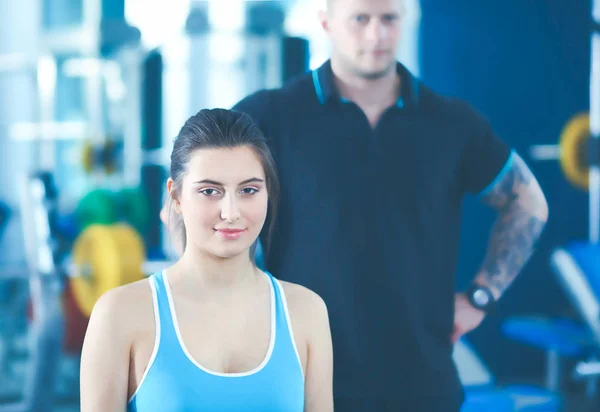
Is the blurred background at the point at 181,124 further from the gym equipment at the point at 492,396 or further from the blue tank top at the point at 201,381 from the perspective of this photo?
the blue tank top at the point at 201,381

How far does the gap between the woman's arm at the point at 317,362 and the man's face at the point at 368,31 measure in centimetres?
46

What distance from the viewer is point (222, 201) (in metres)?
0.87

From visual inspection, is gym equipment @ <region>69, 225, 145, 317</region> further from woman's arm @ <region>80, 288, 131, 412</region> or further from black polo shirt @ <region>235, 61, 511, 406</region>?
woman's arm @ <region>80, 288, 131, 412</region>

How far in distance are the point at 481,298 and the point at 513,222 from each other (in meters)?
0.15

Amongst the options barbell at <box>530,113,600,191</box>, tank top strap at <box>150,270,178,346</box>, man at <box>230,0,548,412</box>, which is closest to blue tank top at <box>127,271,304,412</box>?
tank top strap at <box>150,270,178,346</box>

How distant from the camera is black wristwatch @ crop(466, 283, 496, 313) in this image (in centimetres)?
140

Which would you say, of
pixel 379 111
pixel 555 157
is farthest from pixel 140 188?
pixel 379 111

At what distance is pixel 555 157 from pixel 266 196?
9.90 feet

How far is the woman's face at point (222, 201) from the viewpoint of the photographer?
87 cm

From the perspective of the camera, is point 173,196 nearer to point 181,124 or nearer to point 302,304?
point 302,304

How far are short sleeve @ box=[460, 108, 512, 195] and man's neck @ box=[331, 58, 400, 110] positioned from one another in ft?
0.49

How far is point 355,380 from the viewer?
1.28 meters

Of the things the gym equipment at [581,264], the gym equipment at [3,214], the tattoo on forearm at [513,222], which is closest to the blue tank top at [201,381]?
the tattoo on forearm at [513,222]

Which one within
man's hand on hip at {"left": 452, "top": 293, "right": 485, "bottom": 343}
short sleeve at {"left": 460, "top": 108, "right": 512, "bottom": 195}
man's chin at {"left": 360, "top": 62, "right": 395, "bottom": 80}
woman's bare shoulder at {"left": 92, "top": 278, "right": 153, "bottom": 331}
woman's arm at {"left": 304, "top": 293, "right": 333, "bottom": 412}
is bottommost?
man's hand on hip at {"left": 452, "top": 293, "right": 485, "bottom": 343}
